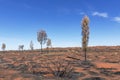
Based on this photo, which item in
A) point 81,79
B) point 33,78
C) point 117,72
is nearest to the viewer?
point 33,78

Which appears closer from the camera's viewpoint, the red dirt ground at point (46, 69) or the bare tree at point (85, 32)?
the red dirt ground at point (46, 69)

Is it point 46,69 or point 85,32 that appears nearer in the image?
point 46,69

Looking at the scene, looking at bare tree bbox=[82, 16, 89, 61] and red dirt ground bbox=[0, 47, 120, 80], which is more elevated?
bare tree bbox=[82, 16, 89, 61]

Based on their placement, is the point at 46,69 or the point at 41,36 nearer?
the point at 46,69

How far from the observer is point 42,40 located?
9388cm

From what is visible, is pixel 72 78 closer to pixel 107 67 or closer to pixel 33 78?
pixel 33 78

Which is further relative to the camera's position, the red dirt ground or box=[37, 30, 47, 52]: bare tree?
box=[37, 30, 47, 52]: bare tree

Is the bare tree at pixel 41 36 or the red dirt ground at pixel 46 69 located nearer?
the red dirt ground at pixel 46 69

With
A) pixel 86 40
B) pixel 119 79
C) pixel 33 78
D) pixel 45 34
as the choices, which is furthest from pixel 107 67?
pixel 45 34

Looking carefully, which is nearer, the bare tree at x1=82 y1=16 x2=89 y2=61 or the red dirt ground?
the red dirt ground

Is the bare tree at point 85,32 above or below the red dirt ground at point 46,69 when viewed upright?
above

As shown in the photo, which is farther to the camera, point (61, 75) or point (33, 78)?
point (61, 75)

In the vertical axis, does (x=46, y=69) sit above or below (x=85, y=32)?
below

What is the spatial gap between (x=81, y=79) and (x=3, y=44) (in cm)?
10236
